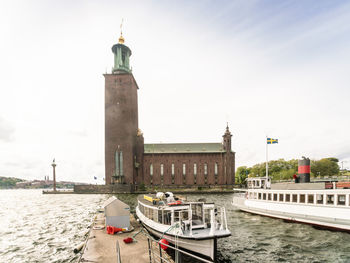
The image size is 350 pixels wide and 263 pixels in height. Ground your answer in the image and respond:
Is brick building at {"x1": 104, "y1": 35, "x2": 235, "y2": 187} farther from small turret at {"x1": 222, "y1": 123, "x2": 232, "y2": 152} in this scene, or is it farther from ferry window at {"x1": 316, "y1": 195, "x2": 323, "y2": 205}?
ferry window at {"x1": 316, "y1": 195, "x2": 323, "y2": 205}

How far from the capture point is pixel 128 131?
93125 millimetres

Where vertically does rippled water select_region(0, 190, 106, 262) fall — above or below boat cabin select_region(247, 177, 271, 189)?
below

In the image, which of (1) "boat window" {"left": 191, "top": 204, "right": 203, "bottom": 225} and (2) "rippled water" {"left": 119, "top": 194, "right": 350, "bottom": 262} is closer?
(2) "rippled water" {"left": 119, "top": 194, "right": 350, "bottom": 262}

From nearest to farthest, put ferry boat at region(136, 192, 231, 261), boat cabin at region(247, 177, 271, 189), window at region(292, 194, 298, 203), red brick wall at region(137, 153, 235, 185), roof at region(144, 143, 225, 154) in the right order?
ferry boat at region(136, 192, 231, 261), window at region(292, 194, 298, 203), boat cabin at region(247, 177, 271, 189), red brick wall at region(137, 153, 235, 185), roof at region(144, 143, 225, 154)

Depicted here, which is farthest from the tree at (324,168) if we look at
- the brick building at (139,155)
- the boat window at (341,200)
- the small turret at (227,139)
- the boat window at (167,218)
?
the boat window at (167,218)

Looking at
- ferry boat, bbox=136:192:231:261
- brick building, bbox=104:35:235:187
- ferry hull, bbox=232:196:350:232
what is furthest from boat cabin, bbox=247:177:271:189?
brick building, bbox=104:35:235:187

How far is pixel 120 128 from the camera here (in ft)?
306

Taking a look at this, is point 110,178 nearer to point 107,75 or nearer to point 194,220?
point 107,75

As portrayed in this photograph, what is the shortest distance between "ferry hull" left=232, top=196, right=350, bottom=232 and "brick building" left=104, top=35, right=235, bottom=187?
6363cm

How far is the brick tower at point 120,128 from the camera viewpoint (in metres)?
90.7

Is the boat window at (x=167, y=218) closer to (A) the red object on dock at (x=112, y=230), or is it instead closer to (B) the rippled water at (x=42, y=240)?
(A) the red object on dock at (x=112, y=230)

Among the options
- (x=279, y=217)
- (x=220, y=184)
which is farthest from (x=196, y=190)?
(x=279, y=217)

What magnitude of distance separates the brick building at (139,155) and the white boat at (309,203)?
213 ft

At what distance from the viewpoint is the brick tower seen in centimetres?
9066
